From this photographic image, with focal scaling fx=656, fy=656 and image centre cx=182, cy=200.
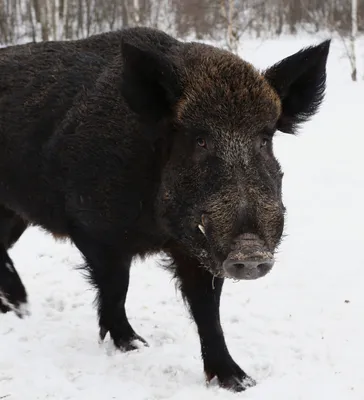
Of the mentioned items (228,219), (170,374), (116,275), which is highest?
(228,219)

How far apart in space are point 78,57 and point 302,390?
261 cm

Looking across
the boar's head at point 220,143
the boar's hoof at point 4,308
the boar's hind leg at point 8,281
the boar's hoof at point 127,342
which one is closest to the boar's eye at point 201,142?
the boar's head at point 220,143

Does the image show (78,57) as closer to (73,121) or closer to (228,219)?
(73,121)

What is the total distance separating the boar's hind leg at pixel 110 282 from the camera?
13.7 ft

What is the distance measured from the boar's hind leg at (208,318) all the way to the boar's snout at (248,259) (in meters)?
1.09

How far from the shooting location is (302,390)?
152 inches

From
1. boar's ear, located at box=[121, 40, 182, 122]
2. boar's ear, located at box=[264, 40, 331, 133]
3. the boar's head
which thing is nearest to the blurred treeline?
boar's ear, located at box=[264, 40, 331, 133]

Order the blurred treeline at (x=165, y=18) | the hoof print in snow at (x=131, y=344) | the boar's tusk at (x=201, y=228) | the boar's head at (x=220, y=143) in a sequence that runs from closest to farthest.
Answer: the boar's head at (x=220, y=143)
the boar's tusk at (x=201, y=228)
the hoof print in snow at (x=131, y=344)
the blurred treeline at (x=165, y=18)

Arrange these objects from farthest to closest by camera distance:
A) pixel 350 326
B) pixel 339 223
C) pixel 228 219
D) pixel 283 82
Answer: pixel 339 223, pixel 350 326, pixel 283 82, pixel 228 219

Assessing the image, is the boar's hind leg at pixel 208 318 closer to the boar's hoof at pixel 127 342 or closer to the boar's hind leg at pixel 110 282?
the boar's hind leg at pixel 110 282

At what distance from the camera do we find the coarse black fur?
10.7ft

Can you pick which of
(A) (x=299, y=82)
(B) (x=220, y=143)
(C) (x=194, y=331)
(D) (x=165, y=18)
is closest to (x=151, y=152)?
(B) (x=220, y=143)

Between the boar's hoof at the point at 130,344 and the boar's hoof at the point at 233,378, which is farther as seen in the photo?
the boar's hoof at the point at 130,344

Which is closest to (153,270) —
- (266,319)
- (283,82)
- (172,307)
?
(172,307)
